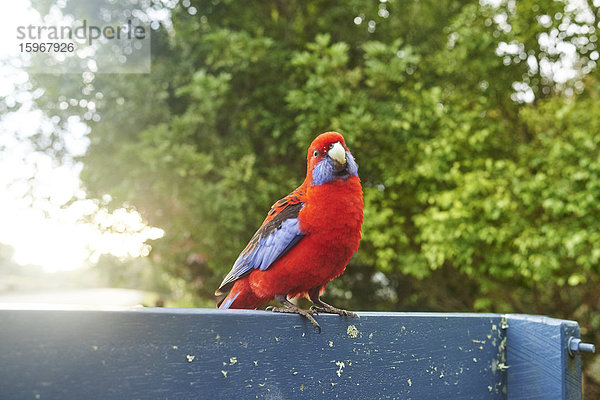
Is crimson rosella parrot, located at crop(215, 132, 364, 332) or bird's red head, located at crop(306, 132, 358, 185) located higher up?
bird's red head, located at crop(306, 132, 358, 185)

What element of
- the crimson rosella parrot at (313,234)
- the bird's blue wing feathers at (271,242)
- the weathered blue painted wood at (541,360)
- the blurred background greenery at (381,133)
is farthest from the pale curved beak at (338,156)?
the blurred background greenery at (381,133)

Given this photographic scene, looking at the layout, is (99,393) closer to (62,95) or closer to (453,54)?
(62,95)

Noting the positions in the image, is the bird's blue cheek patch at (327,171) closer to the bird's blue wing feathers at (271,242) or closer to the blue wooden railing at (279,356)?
the bird's blue wing feathers at (271,242)

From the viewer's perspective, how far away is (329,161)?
1.38 metres

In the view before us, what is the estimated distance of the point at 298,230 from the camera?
4.39ft

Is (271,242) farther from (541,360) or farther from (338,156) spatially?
(541,360)

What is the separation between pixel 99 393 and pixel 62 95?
400 cm

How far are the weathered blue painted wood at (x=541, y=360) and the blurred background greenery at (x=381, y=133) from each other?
2106 mm

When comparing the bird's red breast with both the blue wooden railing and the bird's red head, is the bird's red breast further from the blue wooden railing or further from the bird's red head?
the blue wooden railing

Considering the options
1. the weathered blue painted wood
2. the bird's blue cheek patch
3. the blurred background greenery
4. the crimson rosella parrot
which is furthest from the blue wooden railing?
the blurred background greenery

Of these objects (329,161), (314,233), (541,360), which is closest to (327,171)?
(329,161)

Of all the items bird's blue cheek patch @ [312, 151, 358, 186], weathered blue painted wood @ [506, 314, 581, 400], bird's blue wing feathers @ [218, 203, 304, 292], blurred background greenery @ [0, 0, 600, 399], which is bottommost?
weathered blue painted wood @ [506, 314, 581, 400]

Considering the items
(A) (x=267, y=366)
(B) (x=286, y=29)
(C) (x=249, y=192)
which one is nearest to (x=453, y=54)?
(B) (x=286, y=29)

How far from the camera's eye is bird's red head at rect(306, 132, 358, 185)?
53.6 inches
